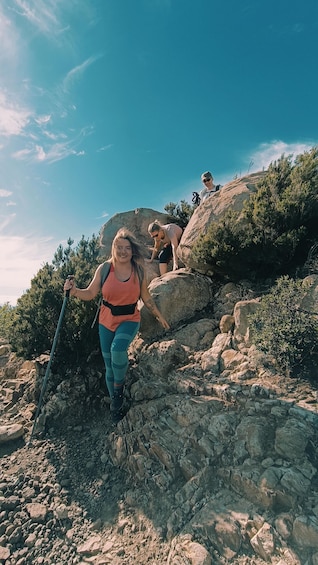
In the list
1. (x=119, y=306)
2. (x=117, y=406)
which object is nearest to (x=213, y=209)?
(x=119, y=306)

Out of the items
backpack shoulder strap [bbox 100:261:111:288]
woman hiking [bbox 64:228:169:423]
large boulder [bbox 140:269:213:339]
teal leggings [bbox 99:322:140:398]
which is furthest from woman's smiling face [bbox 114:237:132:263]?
large boulder [bbox 140:269:213:339]

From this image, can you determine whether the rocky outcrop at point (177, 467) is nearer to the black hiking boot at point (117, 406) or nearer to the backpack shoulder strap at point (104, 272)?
the black hiking boot at point (117, 406)

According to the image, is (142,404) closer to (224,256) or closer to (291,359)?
(291,359)

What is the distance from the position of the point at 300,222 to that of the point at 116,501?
5.07 meters

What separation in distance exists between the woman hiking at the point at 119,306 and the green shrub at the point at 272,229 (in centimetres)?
200

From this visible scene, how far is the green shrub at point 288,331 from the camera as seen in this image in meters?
3.91

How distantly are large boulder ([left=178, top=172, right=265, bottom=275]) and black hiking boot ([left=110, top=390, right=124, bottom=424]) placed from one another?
3236 mm

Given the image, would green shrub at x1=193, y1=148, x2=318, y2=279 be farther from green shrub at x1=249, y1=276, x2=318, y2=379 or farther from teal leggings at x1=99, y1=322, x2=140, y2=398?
teal leggings at x1=99, y1=322, x2=140, y2=398

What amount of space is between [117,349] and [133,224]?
1170cm

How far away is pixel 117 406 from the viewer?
4.62 m

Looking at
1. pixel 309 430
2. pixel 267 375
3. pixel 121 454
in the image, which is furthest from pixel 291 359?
pixel 121 454

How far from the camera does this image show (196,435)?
3.73 metres

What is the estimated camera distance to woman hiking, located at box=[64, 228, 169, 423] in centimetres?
439

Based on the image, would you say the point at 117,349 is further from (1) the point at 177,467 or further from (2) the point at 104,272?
(1) the point at 177,467
